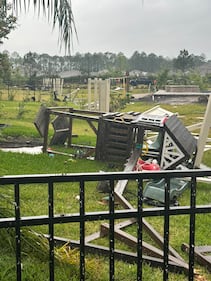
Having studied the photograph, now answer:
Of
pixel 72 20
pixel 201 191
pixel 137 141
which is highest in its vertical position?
pixel 72 20

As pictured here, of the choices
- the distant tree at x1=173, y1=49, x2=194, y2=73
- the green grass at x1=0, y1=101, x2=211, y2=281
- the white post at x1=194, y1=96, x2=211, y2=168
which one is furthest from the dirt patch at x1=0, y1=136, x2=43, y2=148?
the distant tree at x1=173, y1=49, x2=194, y2=73

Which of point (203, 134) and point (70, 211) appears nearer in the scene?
point (70, 211)

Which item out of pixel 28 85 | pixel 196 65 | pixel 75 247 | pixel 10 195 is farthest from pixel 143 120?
pixel 196 65

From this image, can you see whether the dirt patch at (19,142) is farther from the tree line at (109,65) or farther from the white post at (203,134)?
the tree line at (109,65)

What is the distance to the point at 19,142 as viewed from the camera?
8797 millimetres

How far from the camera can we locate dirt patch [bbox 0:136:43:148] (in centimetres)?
844

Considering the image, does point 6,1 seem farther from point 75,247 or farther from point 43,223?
point 75,247

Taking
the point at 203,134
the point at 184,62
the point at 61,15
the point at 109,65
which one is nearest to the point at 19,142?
the point at 203,134

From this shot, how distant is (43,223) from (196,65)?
98.9ft

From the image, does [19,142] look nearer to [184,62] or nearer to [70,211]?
[70,211]

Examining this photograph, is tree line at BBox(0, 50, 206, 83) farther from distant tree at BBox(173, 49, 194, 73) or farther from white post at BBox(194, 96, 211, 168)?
white post at BBox(194, 96, 211, 168)

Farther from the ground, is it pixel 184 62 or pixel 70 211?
pixel 184 62

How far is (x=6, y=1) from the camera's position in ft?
6.19

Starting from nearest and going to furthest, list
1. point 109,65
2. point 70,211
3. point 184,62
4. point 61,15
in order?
point 61,15 < point 70,211 < point 184,62 < point 109,65
